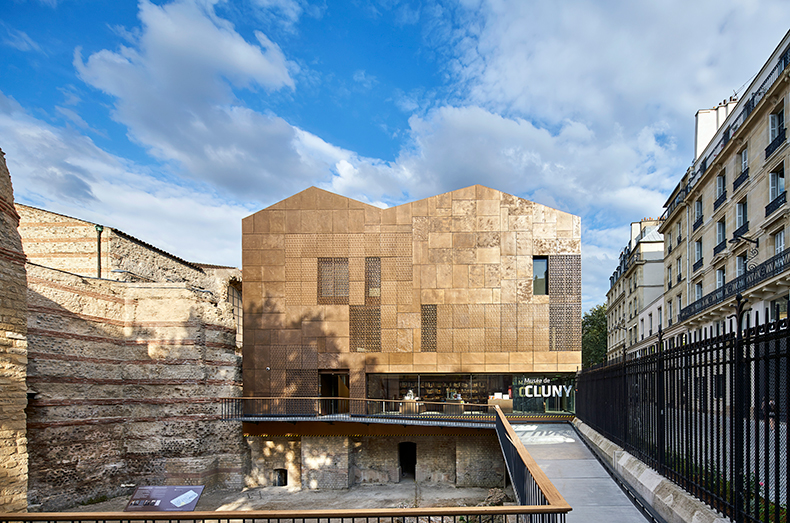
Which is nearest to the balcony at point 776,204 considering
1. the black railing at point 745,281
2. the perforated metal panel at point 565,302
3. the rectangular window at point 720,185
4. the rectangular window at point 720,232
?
the black railing at point 745,281

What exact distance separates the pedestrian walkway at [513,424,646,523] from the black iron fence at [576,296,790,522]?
2.18 feet

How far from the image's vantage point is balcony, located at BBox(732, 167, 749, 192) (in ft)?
69.0

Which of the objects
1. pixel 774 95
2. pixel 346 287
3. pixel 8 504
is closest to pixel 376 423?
pixel 346 287

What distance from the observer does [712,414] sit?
16.0 ft

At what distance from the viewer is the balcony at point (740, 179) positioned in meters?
21.0

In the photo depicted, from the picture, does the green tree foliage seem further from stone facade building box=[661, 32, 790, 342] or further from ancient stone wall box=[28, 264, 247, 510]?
ancient stone wall box=[28, 264, 247, 510]

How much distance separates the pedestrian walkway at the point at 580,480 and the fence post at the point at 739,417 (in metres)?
1.67

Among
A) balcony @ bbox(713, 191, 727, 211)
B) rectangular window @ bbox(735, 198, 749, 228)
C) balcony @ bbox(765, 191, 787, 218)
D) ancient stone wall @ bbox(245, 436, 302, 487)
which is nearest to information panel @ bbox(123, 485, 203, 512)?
ancient stone wall @ bbox(245, 436, 302, 487)

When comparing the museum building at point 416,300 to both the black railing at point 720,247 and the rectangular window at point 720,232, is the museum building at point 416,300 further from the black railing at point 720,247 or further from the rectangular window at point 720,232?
the rectangular window at point 720,232

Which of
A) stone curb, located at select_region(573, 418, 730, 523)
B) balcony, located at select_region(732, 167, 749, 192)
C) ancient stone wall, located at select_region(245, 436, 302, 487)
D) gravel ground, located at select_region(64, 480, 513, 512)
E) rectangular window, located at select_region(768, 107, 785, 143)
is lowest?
gravel ground, located at select_region(64, 480, 513, 512)

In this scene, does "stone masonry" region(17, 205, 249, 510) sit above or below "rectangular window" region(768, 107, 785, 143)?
below

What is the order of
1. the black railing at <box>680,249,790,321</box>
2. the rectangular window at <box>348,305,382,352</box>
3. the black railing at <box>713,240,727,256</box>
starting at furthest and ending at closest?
the black railing at <box>713,240,727,256</box>, the rectangular window at <box>348,305,382,352</box>, the black railing at <box>680,249,790,321</box>

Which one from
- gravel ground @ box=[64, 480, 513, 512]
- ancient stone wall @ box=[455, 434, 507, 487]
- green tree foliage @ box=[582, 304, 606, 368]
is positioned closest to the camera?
gravel ground @ box=[64, 480, 513, 512]

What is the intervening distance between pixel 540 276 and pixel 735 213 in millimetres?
9333
